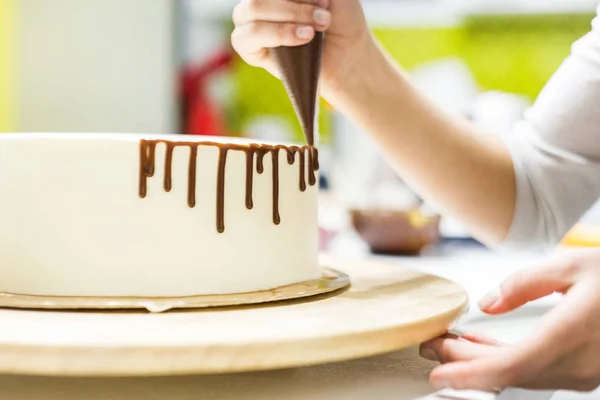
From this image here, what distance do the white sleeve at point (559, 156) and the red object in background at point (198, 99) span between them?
2.27 meters

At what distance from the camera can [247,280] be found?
775 millimetres

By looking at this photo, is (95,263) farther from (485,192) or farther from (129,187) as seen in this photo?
(485,192)

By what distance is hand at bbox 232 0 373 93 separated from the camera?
90 cm

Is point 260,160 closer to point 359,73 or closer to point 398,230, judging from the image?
point 359,73

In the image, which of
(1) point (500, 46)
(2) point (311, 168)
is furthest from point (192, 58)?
(2) point (311, 168)

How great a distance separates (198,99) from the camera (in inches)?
134

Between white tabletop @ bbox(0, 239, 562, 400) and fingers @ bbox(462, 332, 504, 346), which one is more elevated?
fingers @ bbox(462, 332, 504, 346)

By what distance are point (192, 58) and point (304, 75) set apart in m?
2.61

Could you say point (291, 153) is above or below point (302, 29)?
below

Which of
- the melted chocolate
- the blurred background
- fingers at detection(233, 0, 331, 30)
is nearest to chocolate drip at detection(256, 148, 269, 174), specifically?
the melted chocolate

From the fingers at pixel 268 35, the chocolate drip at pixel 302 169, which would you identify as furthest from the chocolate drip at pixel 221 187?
the fingers at pixel 268 35

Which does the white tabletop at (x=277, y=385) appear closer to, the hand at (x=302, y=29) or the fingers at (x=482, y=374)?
the fingers at (x=482, y=374)

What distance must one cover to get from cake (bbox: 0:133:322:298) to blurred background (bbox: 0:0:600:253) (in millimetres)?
2053

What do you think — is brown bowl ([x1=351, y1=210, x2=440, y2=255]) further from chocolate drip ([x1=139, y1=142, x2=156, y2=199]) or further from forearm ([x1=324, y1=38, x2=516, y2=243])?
chocolate drip ([x1=139, y1=142, x2=156, y2=199])
